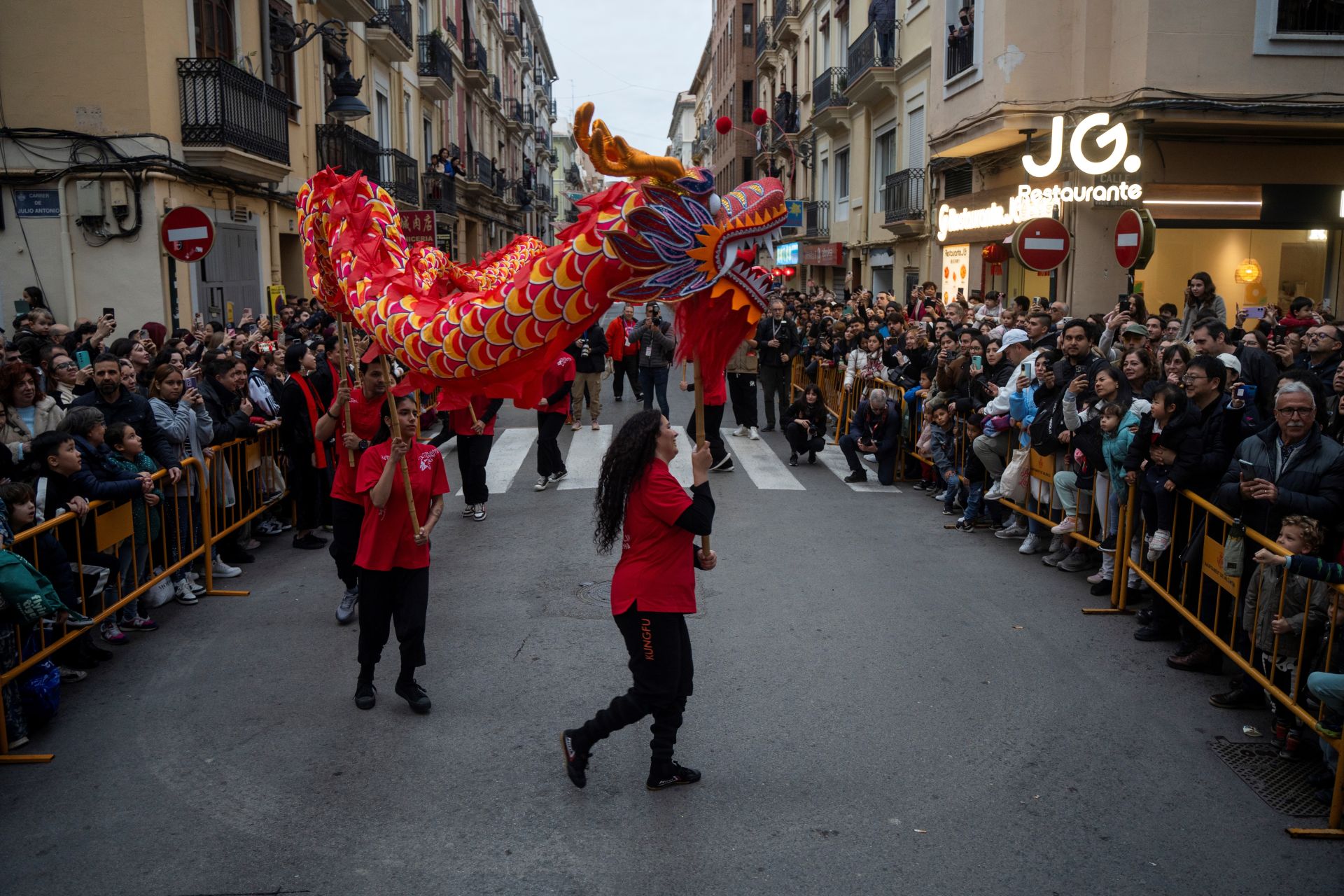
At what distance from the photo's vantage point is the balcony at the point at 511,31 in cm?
5084

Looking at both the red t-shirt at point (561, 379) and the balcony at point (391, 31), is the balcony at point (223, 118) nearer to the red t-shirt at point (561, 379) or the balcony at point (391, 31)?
the red t-shirt at point (561, 379)

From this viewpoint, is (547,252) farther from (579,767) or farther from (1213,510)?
(1213,510)

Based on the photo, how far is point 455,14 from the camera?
36.2 metres

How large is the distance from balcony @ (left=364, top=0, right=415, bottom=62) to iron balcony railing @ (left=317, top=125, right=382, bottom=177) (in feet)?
8.71

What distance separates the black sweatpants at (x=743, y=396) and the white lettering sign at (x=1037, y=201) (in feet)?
16.2

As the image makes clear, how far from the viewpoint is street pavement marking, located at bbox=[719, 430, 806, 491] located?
11570mm

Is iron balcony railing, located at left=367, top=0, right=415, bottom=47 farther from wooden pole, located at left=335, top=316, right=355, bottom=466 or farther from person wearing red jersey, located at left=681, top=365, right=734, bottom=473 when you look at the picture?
wooden pole, located at left=335, top=316, right=355, bottom=466

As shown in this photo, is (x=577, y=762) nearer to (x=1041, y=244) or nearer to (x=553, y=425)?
(x=553, y=425)

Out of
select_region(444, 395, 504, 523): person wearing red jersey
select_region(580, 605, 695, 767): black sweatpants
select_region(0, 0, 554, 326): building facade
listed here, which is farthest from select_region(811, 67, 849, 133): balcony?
select_region(580, 605, 695, 767): black sweatpants

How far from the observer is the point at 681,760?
16.6 ft

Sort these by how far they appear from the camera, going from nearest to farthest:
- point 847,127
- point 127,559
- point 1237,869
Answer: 1. point 1237,869
2. point 127,559
3. point 847,127

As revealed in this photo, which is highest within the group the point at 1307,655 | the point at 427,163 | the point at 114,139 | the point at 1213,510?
the point at 427,163

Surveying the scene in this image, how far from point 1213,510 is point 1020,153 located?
12.8 m

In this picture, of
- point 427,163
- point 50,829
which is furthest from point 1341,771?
point 427,163
